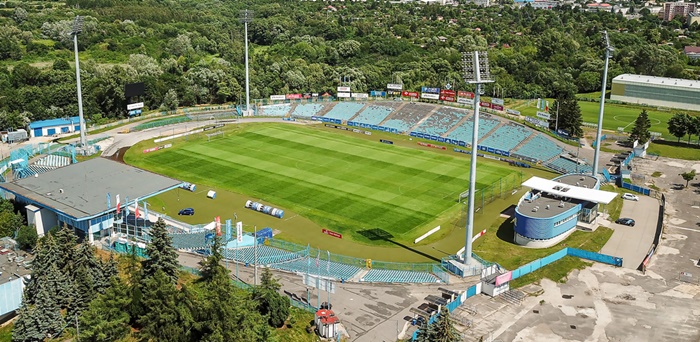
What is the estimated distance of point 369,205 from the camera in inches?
3123

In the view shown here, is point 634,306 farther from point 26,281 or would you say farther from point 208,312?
point 26,281

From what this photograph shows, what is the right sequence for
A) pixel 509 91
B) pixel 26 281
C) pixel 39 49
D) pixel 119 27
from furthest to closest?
pixel 119 27, pixel 39 49, pixel 509 91, pixel 26 281

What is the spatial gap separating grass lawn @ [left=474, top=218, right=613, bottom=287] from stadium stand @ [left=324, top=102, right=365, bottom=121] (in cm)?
5927

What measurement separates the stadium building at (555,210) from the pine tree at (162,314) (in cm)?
3708

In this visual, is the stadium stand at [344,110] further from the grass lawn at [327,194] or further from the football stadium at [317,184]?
the grass lawn at [327,194]

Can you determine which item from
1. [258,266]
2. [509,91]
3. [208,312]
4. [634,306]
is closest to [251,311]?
[208,312]

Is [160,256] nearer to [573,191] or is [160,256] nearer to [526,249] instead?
[526,249]

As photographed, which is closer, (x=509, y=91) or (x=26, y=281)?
(x=26, y=281)

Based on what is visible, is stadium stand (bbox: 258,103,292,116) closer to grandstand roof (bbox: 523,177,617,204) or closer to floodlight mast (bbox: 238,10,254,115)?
floodlight mast (bbox: 238,10,254,115)

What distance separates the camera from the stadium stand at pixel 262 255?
60969 millimetres

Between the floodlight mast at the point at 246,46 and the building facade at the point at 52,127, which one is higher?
the floodlight mast at the point at 246,46

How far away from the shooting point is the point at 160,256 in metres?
51.7

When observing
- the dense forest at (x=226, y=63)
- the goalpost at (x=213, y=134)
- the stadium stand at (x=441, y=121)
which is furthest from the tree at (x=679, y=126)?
the goalpost at (x=213, y=134)

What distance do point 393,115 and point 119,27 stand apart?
99655 millimetres
